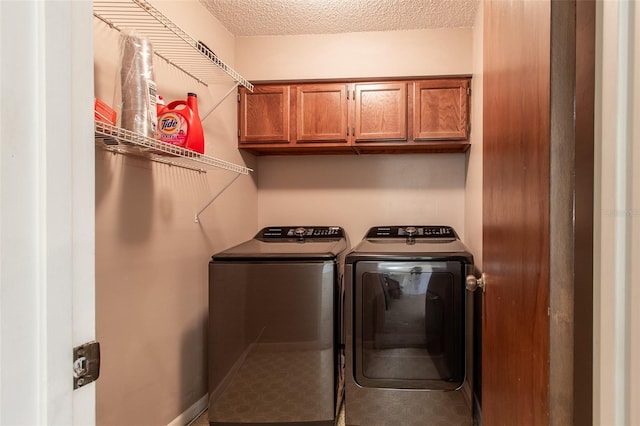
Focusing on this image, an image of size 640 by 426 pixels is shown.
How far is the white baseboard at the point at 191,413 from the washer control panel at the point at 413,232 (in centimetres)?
146

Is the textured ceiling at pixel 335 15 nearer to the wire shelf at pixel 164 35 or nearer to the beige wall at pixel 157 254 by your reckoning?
the beige wall at pixel 157 254

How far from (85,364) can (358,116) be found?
86.2 inches

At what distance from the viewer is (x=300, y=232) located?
2.63 metres

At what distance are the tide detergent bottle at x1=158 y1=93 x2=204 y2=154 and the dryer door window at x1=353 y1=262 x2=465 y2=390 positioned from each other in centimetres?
104

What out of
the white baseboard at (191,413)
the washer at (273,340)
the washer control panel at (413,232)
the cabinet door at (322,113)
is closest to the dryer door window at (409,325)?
the washer at (273,340)

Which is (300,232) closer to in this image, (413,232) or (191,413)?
(413,232)

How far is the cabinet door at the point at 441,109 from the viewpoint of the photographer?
2.42 meters

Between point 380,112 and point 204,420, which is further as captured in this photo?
point 380,112

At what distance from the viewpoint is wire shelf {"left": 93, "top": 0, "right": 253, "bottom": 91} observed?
4.40 ft

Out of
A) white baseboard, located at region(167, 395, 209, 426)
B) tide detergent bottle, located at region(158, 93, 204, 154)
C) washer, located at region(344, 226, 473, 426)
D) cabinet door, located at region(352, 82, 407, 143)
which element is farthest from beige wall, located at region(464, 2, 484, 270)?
white baseboard, located at region(167, 395, 209, 426)
